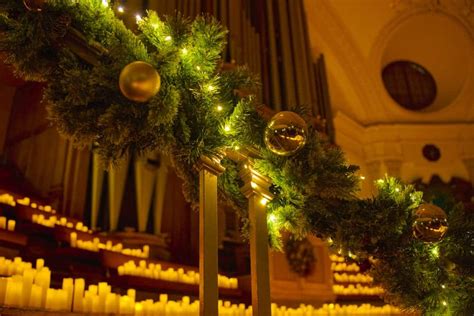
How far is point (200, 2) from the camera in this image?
405cm

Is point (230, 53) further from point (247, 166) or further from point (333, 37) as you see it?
point (333, 37)

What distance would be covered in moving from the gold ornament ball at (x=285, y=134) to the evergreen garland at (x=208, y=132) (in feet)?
0.20

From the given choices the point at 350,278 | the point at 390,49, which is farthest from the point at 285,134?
the point at 390,49

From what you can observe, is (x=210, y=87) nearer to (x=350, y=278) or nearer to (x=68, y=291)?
(x=68, y=291)

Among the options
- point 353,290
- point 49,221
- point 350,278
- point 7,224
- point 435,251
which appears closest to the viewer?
point 435,251

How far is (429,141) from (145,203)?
541 centimetres

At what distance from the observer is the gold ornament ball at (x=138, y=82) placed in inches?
33.9

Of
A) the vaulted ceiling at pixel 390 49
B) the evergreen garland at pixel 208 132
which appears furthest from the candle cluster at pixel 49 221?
the vaulted ceiling at pixel 390 49

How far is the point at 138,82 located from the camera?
861 mm

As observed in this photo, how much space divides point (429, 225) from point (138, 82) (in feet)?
2.80

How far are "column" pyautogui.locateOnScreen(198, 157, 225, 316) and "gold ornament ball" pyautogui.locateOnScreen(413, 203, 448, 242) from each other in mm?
576

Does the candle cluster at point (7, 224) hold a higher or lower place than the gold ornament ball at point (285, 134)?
higher

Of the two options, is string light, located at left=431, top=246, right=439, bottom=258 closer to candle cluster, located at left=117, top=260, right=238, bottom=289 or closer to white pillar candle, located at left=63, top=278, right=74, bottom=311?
white pillar candle, located at left=63, top=278, right=74, bottom=311

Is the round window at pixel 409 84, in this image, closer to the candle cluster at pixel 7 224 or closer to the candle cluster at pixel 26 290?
the candle cluster at pixel 7 224
